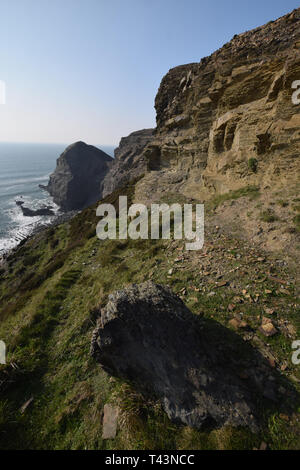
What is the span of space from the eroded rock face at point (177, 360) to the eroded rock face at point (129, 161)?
166ft

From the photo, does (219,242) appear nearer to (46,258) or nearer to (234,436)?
(234,436)

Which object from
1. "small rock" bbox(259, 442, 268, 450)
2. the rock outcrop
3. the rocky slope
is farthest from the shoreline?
"small rock" bbox(259, 442, 268, 450)

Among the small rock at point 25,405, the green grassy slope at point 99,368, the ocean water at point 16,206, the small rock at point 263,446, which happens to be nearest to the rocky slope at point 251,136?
the green grassy slope at point 99,368

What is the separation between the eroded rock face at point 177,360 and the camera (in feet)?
14.7

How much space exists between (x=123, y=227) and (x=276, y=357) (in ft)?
49.9

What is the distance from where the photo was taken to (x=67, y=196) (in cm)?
8088

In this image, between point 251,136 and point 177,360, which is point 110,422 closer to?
point 177,360

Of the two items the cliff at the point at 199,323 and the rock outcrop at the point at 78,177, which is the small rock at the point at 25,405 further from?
the rock outcrop at the point at 78,177

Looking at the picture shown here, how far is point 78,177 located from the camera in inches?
3654

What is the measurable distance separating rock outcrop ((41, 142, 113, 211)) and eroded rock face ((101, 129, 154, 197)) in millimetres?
17250

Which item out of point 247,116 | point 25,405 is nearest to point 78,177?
point 247,116
